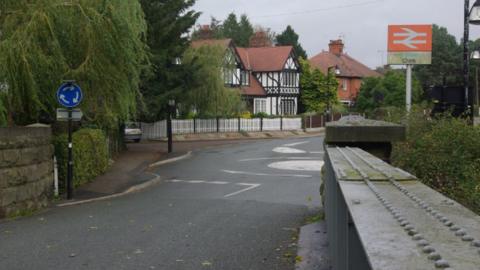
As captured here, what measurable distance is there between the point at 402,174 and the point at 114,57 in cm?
1127

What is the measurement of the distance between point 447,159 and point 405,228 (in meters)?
6.87

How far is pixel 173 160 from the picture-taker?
26828 mm

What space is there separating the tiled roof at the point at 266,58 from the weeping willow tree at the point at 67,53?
160 feet

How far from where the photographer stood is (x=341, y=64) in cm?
8188

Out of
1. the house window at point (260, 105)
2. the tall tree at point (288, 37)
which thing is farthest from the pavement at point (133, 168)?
the tall tree at point (288, 37)

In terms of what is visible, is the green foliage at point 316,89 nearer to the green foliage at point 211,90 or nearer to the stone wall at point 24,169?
the green foliage at point 211,90

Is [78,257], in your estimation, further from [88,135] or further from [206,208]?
[88,135]

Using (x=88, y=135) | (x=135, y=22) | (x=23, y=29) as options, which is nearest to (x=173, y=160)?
(x=88, y=135)

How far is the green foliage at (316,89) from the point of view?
6669cm

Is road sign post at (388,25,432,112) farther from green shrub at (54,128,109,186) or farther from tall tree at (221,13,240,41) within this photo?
tall tree at (221,13,240,41)

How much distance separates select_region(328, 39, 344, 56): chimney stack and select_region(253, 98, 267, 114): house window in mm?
24277

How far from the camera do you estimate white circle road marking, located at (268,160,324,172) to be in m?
22.1

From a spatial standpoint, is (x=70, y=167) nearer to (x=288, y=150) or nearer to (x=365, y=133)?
(x=365, y=133)

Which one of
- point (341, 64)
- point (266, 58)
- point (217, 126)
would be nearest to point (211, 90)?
point (217, 126)
